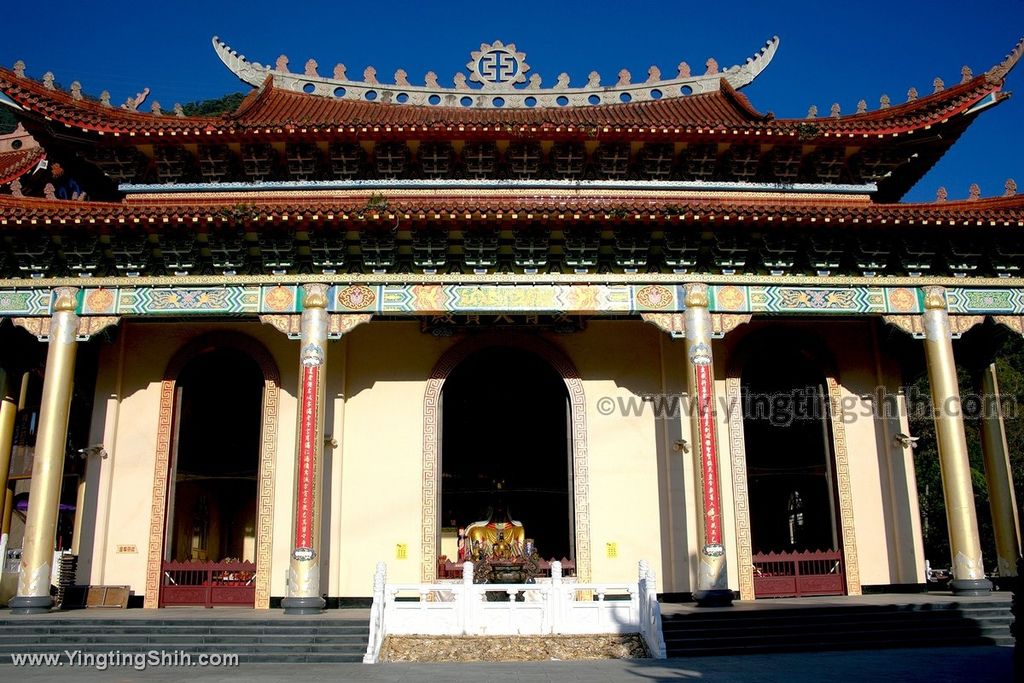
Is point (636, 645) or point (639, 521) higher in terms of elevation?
point (639, 521)

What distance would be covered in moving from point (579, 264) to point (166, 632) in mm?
7414

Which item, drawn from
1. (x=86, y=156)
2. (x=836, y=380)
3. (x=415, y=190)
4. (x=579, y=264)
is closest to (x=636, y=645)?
(x=579, y=264)

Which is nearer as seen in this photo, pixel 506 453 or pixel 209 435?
pixel 209 435

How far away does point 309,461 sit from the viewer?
39.6ft

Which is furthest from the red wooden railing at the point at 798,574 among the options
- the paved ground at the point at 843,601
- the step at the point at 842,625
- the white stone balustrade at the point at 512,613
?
the white stone balustrade at the point at 512,613

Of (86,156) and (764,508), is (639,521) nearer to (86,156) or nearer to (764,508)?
(764,508)

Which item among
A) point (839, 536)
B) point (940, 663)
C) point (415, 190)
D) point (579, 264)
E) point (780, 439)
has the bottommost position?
point (940, 663)

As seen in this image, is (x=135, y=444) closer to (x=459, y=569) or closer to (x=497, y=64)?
(x=459, y=569)

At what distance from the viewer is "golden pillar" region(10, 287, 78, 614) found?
11531mm

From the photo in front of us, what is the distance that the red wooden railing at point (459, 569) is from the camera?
A: 45.3ft

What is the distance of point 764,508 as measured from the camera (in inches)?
637

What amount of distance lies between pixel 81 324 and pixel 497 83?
9927 millimetres

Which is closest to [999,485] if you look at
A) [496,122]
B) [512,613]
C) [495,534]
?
[495,534]

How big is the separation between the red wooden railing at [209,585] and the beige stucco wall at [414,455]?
41cm
